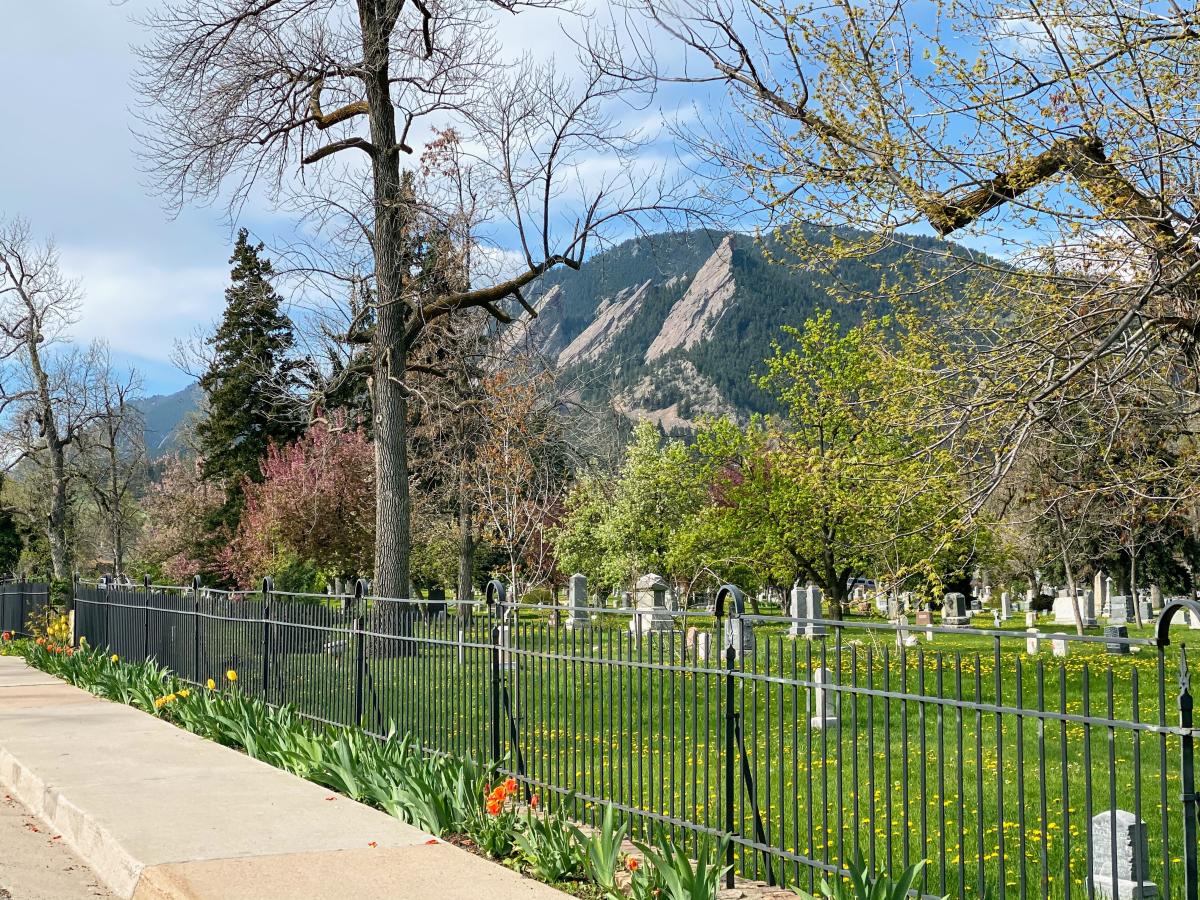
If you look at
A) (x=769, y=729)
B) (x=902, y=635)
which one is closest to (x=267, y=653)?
(x=902, y=635)

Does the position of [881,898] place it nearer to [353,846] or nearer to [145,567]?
[353,846]

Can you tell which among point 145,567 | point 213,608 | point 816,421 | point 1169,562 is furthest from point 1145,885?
→ point 1169,562

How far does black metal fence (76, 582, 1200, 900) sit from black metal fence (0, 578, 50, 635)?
32.4 feet

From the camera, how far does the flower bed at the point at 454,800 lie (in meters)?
5.85

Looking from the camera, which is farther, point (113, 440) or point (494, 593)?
point (113, 440)

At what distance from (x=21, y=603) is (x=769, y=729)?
2256cm

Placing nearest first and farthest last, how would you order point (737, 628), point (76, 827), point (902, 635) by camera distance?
1. point (737, 628)
2. point (76, 827)
3. point (902, 635)

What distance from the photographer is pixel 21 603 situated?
25.2 meters

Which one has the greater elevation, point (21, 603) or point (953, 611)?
point (21, 603)

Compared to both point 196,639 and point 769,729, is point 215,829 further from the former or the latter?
point 196,639

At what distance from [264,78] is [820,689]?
17057 mm

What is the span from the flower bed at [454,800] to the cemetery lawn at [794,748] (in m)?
0.33

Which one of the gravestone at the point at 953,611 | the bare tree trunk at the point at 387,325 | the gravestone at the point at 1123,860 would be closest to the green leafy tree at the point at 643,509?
the gravestone at the point at 953,611

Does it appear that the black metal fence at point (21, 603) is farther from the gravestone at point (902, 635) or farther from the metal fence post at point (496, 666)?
the metal fence post at point (496, 666)
